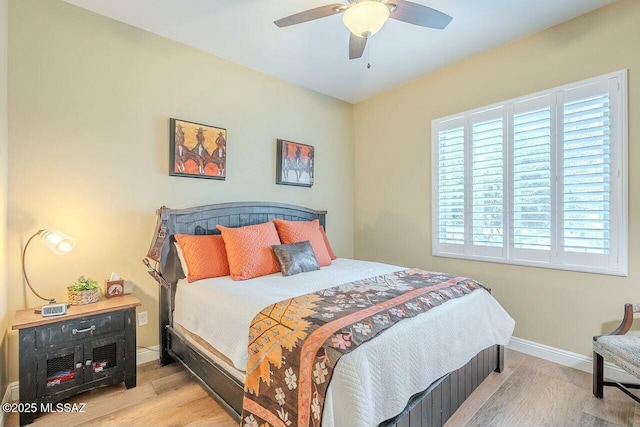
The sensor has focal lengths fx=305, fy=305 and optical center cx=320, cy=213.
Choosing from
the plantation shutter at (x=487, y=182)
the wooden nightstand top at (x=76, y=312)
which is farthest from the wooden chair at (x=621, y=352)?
the wooden nightstand top at (x=76, y=312)

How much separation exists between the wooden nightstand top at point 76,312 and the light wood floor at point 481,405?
24.0 inches

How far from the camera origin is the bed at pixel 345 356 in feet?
4.32

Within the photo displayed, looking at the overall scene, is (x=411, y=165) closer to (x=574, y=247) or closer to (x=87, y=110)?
(x=574, y=247)

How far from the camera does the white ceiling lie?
90.7 inches

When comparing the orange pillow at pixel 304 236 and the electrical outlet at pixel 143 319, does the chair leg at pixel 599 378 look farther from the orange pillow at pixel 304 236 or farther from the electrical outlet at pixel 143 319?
the electrical outlet at pixel 143 319

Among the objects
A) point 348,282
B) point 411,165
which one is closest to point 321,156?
point 411,165

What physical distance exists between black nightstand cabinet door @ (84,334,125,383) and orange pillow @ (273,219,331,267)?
4.90ft

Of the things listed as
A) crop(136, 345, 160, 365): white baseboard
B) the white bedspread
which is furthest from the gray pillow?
crop(136, 345, 160, 365): white baseboard

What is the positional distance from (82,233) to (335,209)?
2753 millimetres

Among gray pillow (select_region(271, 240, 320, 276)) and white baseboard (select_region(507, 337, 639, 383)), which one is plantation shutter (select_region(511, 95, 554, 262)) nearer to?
white baseboard (select_region(507, 337, 639, 383))

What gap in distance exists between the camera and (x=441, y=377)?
1761mm

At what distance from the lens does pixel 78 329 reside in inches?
78.8

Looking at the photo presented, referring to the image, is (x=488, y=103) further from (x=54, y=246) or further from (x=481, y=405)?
(x=54, y=246)

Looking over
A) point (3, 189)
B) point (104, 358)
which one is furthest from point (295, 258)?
point (3, 189)
